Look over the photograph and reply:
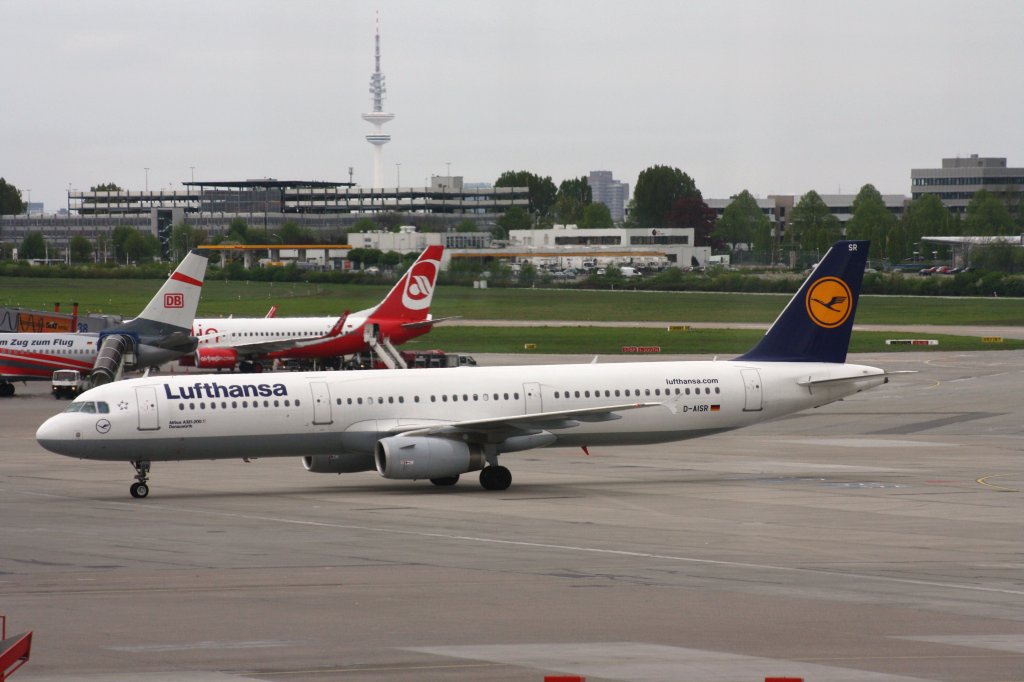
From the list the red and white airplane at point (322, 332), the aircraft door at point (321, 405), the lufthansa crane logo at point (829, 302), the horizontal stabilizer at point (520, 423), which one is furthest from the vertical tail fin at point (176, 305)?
the lufthansa crane logo at point (829, 302)

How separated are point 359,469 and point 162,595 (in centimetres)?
1748

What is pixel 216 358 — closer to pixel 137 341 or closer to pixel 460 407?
pixel 137 341

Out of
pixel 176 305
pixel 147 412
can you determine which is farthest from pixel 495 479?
pixel 176 305

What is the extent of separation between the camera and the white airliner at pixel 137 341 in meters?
76.0

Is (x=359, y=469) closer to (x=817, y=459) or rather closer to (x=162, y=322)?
(x=817, y=459)

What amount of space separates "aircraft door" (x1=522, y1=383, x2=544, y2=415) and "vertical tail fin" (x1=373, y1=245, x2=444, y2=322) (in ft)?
137

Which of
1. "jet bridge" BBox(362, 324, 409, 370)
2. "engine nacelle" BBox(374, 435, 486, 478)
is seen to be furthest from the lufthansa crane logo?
"jet bridge" BBox(362, 324, 409, 370)

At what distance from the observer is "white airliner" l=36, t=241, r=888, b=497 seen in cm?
3984

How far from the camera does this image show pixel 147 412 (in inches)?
1561

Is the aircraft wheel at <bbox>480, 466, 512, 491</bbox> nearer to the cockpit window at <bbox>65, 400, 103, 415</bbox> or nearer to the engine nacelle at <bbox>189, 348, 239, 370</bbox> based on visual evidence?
the cockpit window at <bbox>65, 400, 103, 415</bbox>

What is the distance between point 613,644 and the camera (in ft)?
70.0

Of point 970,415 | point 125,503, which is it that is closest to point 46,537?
point 125,503

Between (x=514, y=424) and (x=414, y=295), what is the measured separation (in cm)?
4504

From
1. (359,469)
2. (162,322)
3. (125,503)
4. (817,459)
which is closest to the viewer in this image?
(125,503)
